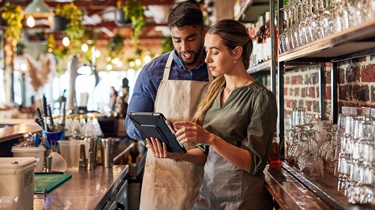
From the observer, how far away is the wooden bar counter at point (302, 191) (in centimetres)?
200

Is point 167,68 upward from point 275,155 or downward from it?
upward

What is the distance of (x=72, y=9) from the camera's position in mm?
11078

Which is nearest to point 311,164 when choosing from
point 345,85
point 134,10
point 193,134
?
point 193,134

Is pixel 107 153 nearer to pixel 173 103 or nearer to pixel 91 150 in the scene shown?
pixel 91 150

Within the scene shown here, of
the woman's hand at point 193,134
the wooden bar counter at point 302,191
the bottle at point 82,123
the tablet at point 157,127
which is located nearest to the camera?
the wooden bar counter at point 302,191

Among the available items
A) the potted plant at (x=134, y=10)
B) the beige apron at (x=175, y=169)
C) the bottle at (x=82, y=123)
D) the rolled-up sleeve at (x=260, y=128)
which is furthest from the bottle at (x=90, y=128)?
the potted plant at (x=134, y=10)

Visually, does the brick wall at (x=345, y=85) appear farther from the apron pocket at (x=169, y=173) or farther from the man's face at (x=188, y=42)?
the apron pocket at (x=169, y=173)

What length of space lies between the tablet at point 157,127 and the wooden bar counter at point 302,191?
47 centimetres

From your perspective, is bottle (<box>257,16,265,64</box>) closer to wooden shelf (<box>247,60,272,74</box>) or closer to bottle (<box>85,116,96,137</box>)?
wooden shelf (<box>247,60,272,74</box>)

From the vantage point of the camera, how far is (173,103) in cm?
315

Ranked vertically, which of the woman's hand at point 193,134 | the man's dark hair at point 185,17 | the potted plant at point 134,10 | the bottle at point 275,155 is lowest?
the bottle at point 275,155

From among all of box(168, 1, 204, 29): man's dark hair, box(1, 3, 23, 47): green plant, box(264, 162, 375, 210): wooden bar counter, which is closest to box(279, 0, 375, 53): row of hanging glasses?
box(168, 1, 204, 29): man's dark hair


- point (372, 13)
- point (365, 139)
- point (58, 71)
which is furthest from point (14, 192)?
point (58, 71)

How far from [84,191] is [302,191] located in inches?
48.8
